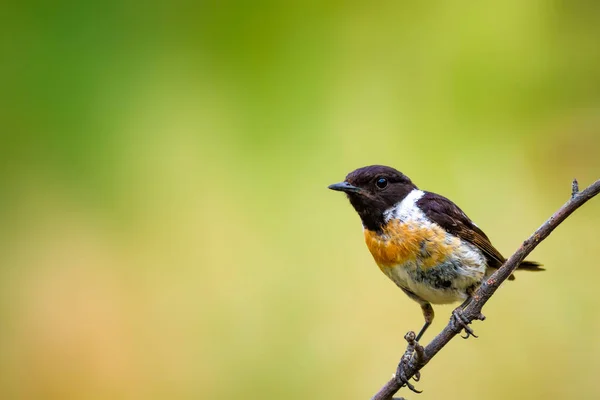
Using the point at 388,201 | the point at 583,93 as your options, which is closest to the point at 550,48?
the point at 583,93

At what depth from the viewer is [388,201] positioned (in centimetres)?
358

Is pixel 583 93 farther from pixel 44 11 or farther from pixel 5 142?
pixel 5 142

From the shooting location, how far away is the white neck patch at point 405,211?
352 centimetres

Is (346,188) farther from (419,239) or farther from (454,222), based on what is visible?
(454,222)

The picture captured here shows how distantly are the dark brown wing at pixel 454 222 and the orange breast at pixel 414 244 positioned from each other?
0.24 feet

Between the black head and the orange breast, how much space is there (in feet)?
0.33

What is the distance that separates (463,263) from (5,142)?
4.74m

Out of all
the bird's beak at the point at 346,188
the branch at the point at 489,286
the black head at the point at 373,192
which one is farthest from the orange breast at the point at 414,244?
the branch at the point at 489,286

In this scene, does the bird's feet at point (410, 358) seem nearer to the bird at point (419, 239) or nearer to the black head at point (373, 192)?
the bird at point (419, 239)

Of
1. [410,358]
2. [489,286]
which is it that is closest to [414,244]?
[410,358]

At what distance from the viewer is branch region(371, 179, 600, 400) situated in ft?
7.36

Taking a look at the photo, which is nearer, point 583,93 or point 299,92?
point 583,93

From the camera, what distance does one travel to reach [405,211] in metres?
3.56

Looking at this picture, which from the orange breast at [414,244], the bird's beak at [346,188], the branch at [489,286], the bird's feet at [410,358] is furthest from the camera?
the bird's beak at [346,188]
